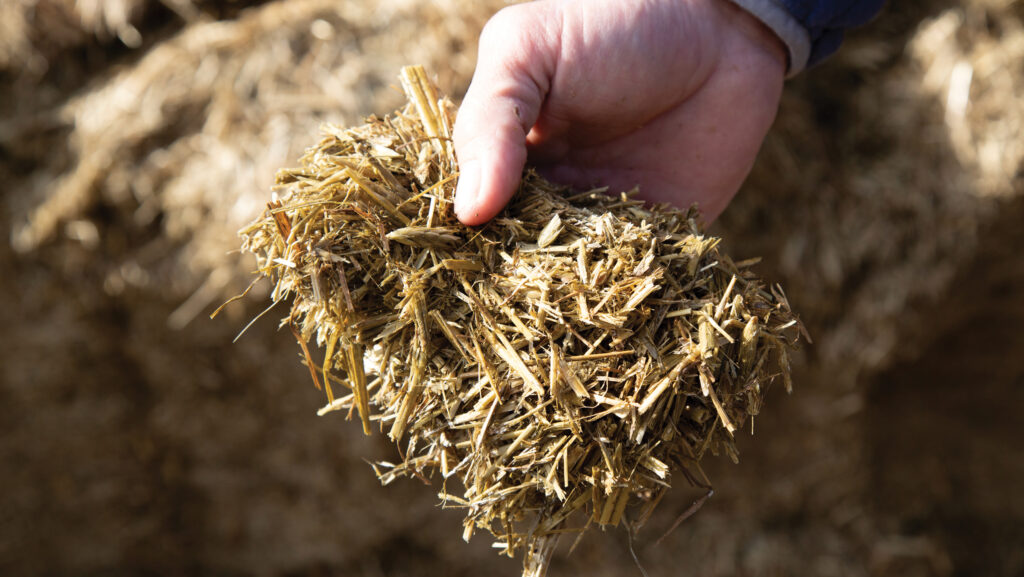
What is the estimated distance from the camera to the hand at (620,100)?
1386 millimetres

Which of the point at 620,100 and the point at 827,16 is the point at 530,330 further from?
the point at 827,16

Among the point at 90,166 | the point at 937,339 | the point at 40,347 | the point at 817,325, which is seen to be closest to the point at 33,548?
the point at 40,347

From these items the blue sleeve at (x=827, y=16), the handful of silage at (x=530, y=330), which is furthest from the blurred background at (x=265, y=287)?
the handful of silage at (x=530, y=330)

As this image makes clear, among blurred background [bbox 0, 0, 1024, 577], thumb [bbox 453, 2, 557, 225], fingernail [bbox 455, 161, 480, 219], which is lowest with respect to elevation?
blurred background [bbox 0, 0, 1024, 577]

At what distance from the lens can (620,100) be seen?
1667mm

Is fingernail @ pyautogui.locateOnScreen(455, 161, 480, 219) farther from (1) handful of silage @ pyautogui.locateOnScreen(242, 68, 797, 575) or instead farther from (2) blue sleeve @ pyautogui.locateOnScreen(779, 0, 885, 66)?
(2) blue sleeve @ pyautogui.locateOnScreen(779, 0, 885, 66)

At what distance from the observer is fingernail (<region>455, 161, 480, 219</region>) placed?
1287mm

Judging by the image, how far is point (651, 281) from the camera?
1188mm

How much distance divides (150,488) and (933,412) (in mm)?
3553

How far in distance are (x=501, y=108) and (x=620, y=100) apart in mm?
395

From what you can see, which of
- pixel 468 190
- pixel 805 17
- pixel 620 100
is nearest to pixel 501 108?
pixel 468 190

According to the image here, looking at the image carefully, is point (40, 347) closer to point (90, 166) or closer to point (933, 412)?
point (90, 166)

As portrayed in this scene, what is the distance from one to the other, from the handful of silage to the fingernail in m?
0.04

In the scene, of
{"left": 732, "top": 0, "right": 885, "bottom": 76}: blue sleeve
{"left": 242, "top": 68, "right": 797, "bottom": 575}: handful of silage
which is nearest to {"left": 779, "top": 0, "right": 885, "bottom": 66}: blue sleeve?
{"left": 732, "top": 0, "right": 885, "bottom": 76}: blue sleeve
